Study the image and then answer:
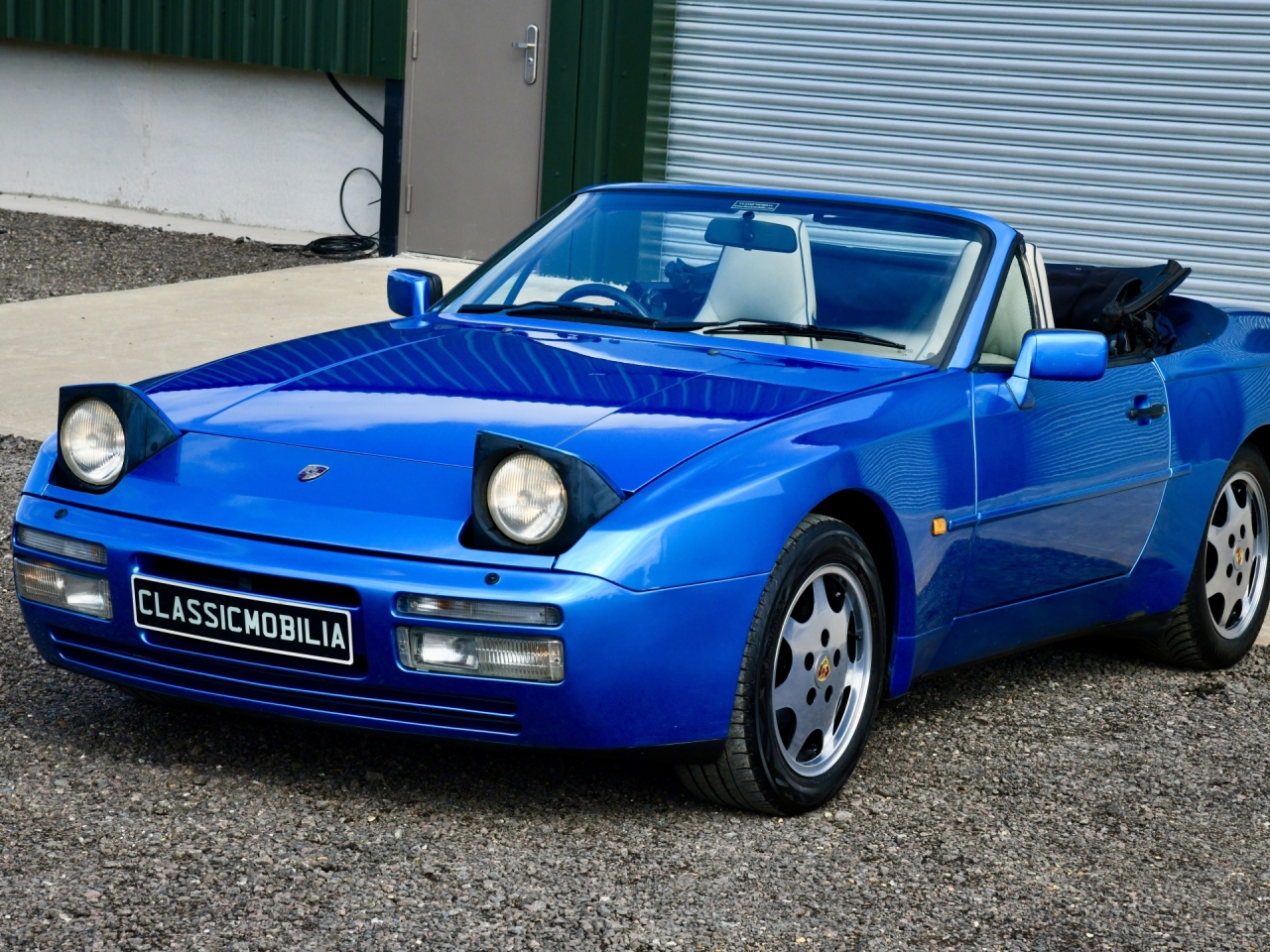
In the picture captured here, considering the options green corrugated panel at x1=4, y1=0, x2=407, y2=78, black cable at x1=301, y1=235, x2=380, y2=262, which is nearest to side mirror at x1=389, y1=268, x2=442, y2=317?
black cable at x1=301, y1=235, x2=380, y2=262

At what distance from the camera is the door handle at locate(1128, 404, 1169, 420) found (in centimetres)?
443

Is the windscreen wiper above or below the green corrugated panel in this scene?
below

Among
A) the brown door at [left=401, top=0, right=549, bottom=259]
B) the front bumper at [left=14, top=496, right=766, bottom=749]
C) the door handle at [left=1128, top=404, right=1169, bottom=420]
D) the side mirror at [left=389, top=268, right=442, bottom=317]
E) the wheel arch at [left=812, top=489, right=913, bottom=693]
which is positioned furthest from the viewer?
the brown door at [left=401, top=0, right=549, bottom=259]

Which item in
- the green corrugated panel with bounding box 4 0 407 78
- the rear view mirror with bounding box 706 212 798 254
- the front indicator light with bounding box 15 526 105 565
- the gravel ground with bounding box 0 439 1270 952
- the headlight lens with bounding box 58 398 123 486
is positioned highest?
the green corrugated panel with bounding box 4 0 407 78

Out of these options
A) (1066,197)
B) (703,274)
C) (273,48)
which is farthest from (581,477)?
(273,48)

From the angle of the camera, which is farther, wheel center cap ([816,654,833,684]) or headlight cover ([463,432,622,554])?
wheel center cap ([816,654,833,684])

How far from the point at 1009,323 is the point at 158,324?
6.34 m

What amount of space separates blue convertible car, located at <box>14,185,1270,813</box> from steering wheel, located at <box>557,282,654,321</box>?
0.06ft

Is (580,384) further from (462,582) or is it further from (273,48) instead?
(273,48)

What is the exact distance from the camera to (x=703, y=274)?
14.3 feet

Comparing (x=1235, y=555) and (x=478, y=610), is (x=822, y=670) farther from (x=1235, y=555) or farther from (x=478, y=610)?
(x=1235, y=555)

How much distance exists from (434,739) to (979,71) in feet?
28.9

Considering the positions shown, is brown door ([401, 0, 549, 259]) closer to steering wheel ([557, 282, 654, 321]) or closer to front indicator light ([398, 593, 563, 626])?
steering wheel ([557, 282, 654, 321])

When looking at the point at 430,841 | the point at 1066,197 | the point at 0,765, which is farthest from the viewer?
the point at 1066,197
